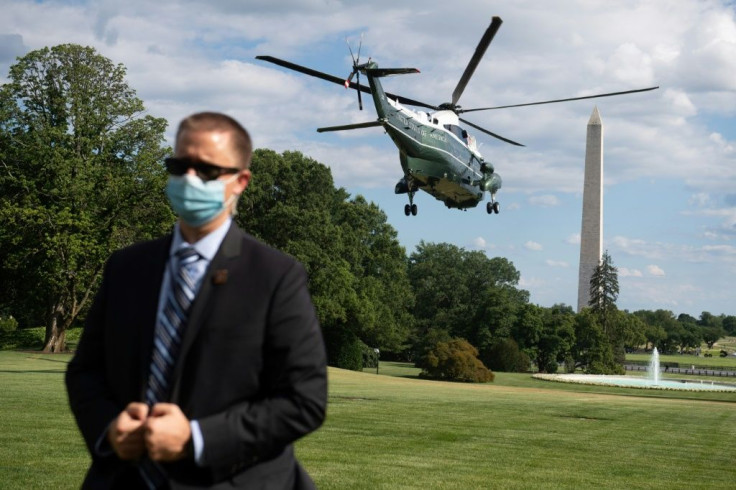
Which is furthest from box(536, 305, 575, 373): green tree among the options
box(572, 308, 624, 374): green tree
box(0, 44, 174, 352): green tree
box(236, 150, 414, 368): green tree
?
box(0, 44, 174, 352): green tree

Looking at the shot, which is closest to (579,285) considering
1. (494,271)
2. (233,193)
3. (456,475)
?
(494,271)

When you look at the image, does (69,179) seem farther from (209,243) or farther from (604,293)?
(604,293)

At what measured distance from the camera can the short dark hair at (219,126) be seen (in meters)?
3.26

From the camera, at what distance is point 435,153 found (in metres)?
32.4

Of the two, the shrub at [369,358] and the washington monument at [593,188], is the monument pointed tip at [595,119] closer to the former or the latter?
the washington monument at [593,188]

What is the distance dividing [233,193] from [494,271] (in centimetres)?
11054

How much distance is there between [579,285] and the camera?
333 feet

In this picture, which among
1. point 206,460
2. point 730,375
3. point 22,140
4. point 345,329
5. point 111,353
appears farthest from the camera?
point 730,375

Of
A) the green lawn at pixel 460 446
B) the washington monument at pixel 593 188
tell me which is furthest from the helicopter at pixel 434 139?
the washington monument at pixel 593 188

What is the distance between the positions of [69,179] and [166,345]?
46799mm

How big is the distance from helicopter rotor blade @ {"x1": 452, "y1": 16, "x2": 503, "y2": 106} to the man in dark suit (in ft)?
86.3

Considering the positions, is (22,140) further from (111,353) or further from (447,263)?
(447,263)

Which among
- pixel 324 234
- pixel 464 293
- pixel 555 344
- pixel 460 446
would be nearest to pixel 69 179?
pixel 324 234

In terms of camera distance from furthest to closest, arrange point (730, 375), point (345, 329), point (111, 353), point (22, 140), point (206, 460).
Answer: point (730, 375) → point (345, 329) → point (22, 140) → point (111, 353) → point (206, 460)
